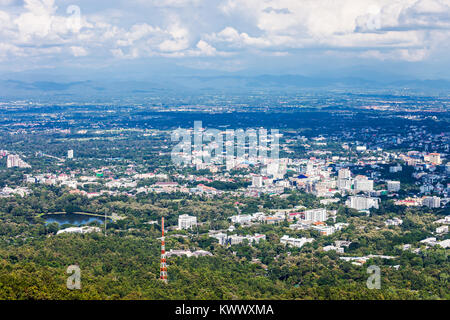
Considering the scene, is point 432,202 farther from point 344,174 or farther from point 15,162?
point 15,162

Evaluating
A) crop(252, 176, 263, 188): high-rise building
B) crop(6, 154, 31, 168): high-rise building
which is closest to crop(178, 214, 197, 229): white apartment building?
crop(252, 176, 263, 188): high-rise building

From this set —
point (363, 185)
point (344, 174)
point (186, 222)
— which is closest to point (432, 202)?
point (363, 185)

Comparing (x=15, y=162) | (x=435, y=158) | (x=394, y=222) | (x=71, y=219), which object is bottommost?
(x=71, y=219)

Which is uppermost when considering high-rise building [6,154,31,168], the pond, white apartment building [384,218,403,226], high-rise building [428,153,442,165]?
high-rise building [428,153,442,165]

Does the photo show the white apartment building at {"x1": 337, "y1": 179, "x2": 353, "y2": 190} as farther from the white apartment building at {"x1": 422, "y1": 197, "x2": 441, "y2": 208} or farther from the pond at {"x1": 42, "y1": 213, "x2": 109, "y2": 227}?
the pond at {"x1": 42, "y1": 213, "x2": 109, "y2": 227}

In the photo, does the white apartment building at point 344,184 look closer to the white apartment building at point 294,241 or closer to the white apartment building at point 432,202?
the white apartment building at point 432,202

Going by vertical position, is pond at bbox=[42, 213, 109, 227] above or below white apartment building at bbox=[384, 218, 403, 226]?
below

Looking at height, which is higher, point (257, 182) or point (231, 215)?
point (257, 182)

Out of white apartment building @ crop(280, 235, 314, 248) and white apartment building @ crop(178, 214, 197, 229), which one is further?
white apartment building @ crop(178, 214, 197, 229)

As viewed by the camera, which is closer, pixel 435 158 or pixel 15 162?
pixel 435 158
